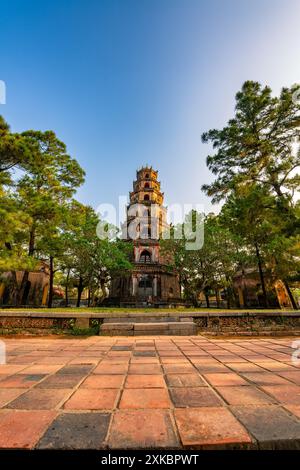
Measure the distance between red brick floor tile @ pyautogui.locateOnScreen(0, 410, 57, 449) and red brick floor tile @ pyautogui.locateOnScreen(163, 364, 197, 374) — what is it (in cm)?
170

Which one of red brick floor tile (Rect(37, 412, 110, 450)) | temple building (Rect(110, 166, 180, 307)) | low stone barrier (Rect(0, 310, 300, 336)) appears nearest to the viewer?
red brick floor tile (Rect(37, 412, 110, 450))

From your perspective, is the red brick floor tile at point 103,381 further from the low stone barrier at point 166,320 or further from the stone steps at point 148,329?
the low stone barrier at point 166,320

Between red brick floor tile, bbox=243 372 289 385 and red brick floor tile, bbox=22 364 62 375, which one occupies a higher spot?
red brick floor tile, bbox=243 372 289 385

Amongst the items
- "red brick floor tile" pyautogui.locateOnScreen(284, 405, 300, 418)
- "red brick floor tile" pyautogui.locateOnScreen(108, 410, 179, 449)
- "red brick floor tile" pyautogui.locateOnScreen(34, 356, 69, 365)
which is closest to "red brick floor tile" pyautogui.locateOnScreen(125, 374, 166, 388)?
"red brick floor tile" pyautogui.locateOnScreen(108, 410, 179, 449)

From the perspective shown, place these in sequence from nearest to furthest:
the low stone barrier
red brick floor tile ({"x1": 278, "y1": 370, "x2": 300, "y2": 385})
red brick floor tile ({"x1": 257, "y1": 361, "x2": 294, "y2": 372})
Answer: red brick floor tile ({"x1": 278, "y1": 370, "x2": 300, "y2": 385}), red brick floor tile ({"x1": 257, "y1": 361, "x2": 294, "y2": 372}), the low stone barrier

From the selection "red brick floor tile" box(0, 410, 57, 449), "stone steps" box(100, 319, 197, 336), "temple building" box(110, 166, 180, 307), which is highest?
"temple building" box(110, 166, 180, 307)

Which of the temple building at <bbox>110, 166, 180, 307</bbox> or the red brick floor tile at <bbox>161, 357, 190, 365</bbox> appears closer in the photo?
the red brick floor tile at <bbox>161, 357, 190, 365</bbox>

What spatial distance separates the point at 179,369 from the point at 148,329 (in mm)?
3858

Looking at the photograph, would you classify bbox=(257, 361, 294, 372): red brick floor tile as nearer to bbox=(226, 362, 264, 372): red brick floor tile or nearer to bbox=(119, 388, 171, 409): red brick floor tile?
bbox=(226, 362, 264, 372): red brick floor tile

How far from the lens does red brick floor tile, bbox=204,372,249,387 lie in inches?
98.3

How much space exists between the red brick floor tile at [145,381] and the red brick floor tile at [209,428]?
0.72 m

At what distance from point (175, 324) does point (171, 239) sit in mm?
13219

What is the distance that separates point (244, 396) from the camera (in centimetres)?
212

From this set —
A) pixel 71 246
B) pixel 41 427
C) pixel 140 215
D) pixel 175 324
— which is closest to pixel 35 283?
pixel 71 246
